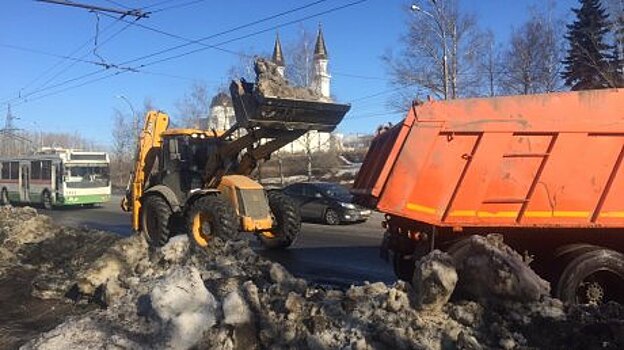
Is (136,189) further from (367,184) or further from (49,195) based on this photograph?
(49,195)

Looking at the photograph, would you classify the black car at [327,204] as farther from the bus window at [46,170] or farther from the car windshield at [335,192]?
the bus window at [46,170]

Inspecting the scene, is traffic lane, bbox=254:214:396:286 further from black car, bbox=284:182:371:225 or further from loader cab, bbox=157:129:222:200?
black car, bbox=284:182:371:225

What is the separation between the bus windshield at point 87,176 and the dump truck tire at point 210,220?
19913mm

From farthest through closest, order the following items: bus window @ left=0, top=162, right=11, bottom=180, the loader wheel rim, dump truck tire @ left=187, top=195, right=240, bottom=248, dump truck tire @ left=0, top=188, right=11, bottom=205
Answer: dump truck tire @ left=0, top=188, right=11, bottom=205, bus window @ left=0, top=162, right=11, bottom=180, the loader wheel rim, dump truck tire @ left=187, top=195, right=240, bottom=248

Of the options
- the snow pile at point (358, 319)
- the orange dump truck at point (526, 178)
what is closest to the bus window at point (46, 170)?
the snow pile at point (358, 319)

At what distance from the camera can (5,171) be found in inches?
1444

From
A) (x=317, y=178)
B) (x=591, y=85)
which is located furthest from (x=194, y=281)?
(x=317, y=178)

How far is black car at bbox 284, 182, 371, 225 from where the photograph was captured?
2253 cm

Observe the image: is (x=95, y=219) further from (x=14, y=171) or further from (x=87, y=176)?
(x=14, y=171)

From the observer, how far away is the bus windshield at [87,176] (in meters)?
32.1

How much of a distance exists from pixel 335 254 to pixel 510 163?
7.08 m

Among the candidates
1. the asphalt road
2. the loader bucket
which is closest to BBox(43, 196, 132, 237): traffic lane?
the asphalt road

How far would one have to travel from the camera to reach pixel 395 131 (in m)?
8.27

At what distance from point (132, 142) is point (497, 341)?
2644 inches
